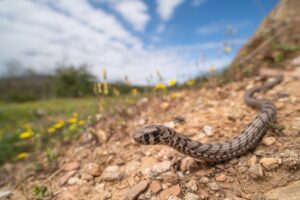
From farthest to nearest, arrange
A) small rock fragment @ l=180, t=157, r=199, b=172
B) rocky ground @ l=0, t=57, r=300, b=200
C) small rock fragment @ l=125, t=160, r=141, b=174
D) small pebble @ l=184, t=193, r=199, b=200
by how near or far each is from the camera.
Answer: small rock fragment @ l=125, t=160, r=141, b=174
small rock fragment @ l=180, t=157, r=199, b=172
rocky ground @ l=0, t=57, r=300, b=200
small pebble @ l=184, t=193, r=199, b=200

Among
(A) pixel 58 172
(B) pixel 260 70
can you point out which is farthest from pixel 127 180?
(B) pixel 260 70

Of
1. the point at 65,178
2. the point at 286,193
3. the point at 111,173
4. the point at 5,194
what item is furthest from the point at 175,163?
the point at 5,194

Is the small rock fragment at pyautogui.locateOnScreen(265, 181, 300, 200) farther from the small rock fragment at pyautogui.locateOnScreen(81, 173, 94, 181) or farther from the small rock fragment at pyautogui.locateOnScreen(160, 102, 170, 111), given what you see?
the small rock fragment at pyautogui.locateOnScreen(160, 102, 170, 111)

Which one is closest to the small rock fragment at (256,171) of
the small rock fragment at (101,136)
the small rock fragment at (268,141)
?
the small rock fragment at (268,141)

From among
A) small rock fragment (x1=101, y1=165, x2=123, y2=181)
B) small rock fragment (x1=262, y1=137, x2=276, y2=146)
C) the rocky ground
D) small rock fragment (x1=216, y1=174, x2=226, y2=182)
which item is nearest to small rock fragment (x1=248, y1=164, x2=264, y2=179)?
the rocky ground

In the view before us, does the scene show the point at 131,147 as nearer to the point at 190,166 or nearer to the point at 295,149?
the point at 190,166

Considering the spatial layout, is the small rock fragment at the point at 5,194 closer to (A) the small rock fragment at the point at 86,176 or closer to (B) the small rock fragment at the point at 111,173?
(A) the small rock fragment at the point at 86,176
